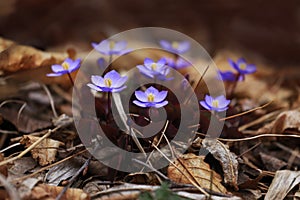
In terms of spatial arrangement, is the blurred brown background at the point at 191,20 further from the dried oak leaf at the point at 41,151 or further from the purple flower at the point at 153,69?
the dried oak leaf at the point at 41,151

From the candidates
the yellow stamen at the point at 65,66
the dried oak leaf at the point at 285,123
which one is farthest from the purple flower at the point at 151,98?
the dried oak leaf at the point at 285,123

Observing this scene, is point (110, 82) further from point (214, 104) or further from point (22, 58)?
point (22, 58)

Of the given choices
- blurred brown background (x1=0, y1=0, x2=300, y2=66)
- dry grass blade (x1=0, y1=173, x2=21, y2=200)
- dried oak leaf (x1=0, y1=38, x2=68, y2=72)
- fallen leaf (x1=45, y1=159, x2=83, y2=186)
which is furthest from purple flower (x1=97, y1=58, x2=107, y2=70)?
blurred brown background (x1=0, y1=0, x2=300, y2=66)

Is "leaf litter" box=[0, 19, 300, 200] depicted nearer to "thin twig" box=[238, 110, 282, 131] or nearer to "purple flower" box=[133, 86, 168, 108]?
"thin twig" box=[238, 110, 282, 131]

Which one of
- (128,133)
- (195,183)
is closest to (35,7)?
(128,133)

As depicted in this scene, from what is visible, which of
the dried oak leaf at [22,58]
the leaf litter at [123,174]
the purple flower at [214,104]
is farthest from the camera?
the dried oak leaf at [22,58]

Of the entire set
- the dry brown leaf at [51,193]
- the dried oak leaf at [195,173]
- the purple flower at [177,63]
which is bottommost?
the dry brown leaf at [51,193]
